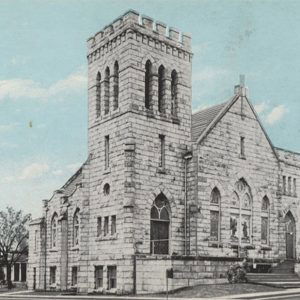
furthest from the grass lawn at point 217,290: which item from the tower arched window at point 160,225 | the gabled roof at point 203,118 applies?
the gabled roof at point 203,118

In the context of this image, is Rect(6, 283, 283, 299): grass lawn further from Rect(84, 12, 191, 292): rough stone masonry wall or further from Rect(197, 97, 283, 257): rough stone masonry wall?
Rect(197, 97, 283, 257): rough stone masonry wall

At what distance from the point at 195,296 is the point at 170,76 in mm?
14560

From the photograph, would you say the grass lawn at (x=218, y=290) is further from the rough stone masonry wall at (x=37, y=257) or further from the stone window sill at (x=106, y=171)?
the rough stone masonry wall at (x=37, y=257)

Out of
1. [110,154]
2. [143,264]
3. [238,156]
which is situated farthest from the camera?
[238,156]

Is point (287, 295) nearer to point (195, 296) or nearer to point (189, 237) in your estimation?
point (195, 296)

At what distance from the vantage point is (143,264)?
111ft

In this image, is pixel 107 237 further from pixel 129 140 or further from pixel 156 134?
→ pixel 156 134

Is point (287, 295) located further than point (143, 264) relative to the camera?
No

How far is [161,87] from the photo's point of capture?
38469mm

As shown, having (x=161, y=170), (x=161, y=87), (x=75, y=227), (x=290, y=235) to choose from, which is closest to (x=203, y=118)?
(x=161, y=87)

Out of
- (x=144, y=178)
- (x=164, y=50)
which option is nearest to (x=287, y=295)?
(x=144, y=178)

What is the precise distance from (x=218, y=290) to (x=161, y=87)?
1362cm

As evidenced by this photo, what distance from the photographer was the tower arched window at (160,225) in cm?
3619

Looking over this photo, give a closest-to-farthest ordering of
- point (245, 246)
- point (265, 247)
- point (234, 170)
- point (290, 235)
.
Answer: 1. point (245, 246)
2. point (234, 170)
3. point (265, 247)
4. point (290, 235)
